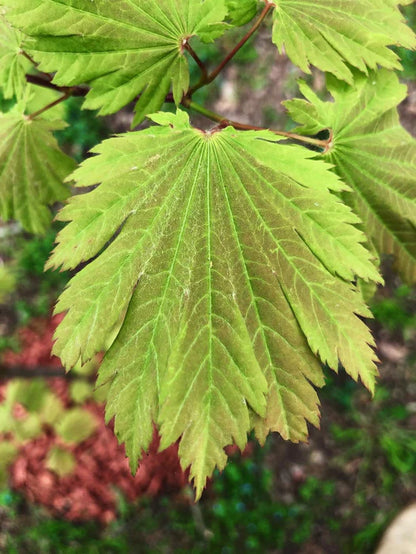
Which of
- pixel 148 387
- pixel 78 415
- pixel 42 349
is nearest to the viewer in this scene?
pixel 148 387

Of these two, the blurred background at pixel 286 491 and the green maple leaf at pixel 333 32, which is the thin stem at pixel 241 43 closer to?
the green maple leaf at pixel 333 32

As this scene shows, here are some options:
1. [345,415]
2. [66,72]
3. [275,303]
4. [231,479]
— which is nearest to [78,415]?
[275,303]

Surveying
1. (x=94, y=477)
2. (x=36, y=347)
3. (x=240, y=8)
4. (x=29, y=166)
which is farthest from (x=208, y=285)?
(x=94, y=477)

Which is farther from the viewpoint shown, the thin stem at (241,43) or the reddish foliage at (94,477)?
the reddish foliage at (94,477)

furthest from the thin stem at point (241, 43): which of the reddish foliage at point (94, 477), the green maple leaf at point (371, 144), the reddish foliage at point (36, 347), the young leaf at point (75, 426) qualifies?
the reddish foliage at point (94, 477)

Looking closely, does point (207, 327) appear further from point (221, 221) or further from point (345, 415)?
point (345, 415)
